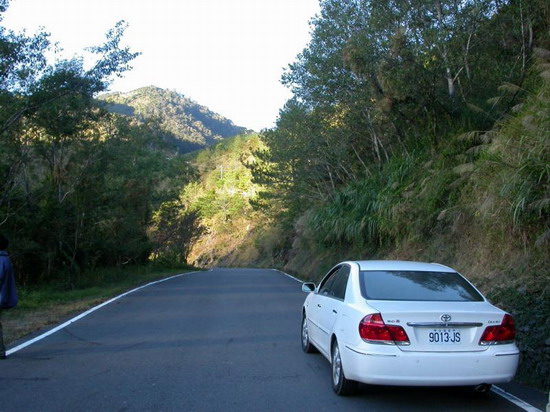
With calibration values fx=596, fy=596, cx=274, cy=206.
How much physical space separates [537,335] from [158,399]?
4859 mm

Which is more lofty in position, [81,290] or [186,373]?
[186,373]

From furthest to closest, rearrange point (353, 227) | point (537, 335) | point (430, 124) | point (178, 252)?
point (178, 252) → point (353, 227) → point (430, 124) → point (537, 335)

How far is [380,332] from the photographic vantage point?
19.6 feet

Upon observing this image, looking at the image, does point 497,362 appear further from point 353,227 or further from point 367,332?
point 353,227

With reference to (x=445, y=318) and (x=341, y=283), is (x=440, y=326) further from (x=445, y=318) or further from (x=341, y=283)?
(x=341, y=283)

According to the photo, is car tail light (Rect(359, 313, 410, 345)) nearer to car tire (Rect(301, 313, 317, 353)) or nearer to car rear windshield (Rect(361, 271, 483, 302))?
car rear windshield (Rect(361, 271, 483, 302))

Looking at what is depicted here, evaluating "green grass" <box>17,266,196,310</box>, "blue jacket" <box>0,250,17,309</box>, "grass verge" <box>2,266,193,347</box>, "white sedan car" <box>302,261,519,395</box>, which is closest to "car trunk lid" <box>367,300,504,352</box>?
"white sedan car" <box>302,261,519,395</box>

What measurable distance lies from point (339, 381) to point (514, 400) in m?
1.90

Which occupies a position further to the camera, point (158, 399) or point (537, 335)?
point (537, 335)

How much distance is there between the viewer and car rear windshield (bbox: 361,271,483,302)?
6688mm

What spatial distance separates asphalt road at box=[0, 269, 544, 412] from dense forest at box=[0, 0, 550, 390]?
8.30ft

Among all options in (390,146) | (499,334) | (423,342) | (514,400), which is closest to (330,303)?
(423,342)

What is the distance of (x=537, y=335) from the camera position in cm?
773

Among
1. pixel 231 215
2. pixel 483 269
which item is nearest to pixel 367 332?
pixel 483 269
